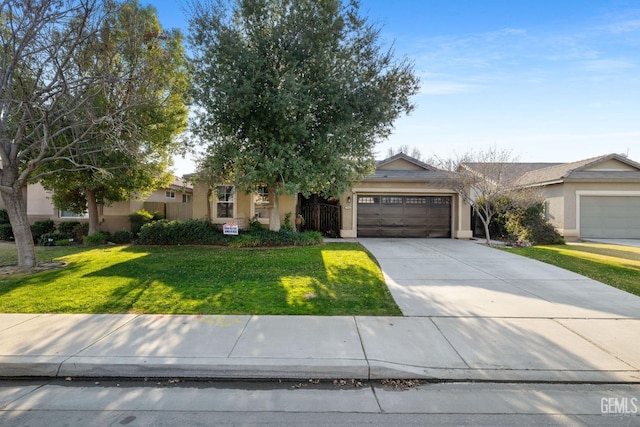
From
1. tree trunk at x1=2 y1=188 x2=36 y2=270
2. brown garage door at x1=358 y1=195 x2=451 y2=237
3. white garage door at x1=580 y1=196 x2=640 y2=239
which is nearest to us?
tree trunk at x1=2 y1=188 x2=36 y2=270

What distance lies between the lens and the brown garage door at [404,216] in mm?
17016

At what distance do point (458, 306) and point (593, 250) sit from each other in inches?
419

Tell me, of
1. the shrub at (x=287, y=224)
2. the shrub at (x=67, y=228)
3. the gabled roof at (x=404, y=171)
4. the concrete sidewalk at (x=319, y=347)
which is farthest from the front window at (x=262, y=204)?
the concrete sidewalk at (x=319, y=347)

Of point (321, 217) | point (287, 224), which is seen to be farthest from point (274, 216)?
point (321, 217)

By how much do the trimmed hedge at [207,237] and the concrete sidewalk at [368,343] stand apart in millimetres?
7326

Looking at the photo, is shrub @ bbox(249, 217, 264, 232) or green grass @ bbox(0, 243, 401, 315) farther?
shrub @ bbox(249, 217, 264, 232)

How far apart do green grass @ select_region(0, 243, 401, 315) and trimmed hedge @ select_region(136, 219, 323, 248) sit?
149 cm

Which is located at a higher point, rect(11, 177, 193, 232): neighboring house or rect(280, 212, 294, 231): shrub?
rect(11, 177, 193, 232): neighboring house

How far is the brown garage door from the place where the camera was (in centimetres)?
1702

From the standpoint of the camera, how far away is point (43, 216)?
18.0 metres

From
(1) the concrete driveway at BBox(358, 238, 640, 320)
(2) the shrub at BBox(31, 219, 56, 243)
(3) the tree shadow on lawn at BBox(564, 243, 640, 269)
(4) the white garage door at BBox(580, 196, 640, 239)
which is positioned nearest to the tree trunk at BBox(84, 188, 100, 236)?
(2) the shrub at BBox(31, 219, 56, 243)

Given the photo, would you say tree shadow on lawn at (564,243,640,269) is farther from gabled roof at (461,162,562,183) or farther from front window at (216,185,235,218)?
front window at (216,185,235,218)

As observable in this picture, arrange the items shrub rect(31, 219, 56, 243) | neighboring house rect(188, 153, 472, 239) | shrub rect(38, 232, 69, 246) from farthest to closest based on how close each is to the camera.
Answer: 1. neighboring house rect(188, 153, 472, 239)
2. shrub rect(31, 219, 56, 243)
3. shrub rect(38, 232, 69, 246)

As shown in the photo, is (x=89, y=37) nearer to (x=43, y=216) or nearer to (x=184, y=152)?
(x=184, y=152)
